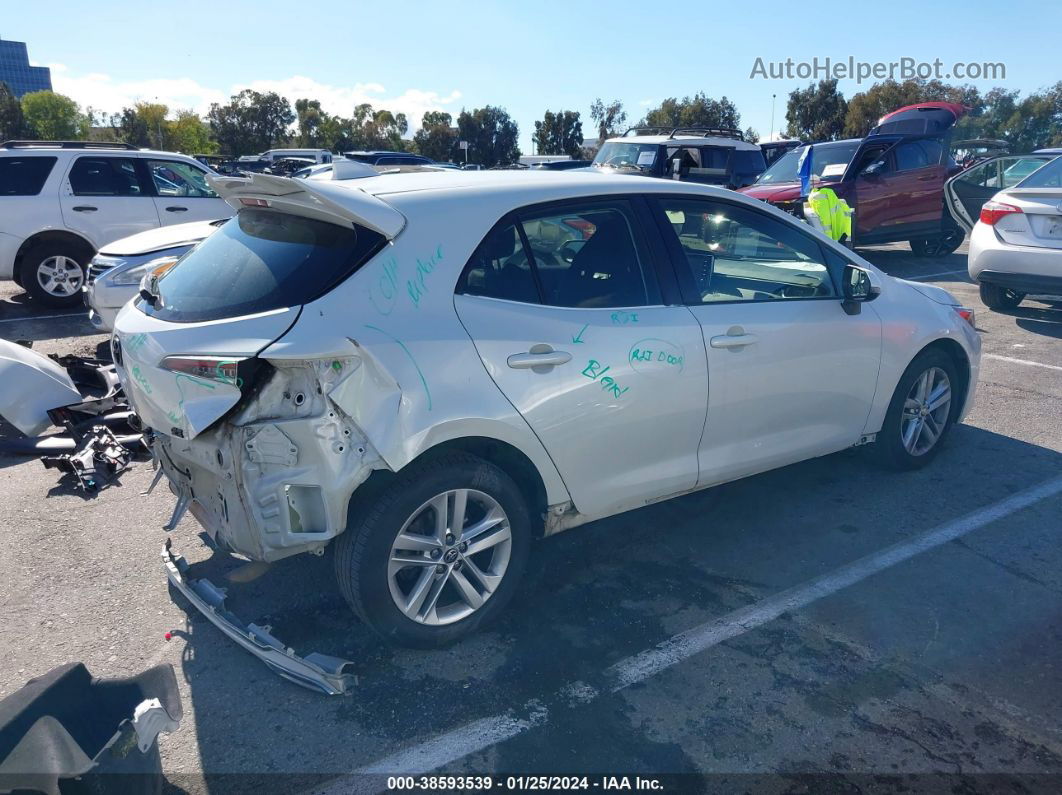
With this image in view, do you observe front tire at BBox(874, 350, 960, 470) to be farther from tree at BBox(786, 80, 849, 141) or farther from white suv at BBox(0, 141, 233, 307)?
tree at BBox(786, 80, 849, 141)

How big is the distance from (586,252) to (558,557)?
4.90 ft

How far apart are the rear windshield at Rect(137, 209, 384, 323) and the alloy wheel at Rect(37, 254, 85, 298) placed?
25.9 ft

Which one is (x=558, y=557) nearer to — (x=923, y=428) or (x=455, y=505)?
(x=455, y=505)

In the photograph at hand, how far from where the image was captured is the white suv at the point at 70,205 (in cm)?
984

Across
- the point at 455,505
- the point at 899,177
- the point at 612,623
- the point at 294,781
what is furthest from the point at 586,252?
the point at 899,177

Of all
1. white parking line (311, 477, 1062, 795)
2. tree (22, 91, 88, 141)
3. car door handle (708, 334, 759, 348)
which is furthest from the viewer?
tree (22, 91, 88, 141)

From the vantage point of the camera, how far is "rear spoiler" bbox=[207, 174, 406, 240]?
3.11 metres

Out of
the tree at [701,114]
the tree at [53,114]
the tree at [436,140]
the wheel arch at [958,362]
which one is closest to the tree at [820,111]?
the tree at [701,114]

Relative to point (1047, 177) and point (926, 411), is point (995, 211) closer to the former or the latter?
point (1047, 177)

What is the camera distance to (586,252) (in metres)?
3.74

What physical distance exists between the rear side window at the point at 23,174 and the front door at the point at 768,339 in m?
9.02

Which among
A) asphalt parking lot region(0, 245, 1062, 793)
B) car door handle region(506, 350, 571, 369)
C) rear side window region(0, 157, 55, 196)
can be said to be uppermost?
rear side window region(0, 157, 55, 196)

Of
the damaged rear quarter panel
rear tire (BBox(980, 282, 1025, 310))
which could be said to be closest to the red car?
rear tire (BBox(980, 282, 1025, 310))

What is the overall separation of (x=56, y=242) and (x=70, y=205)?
0.49 m
